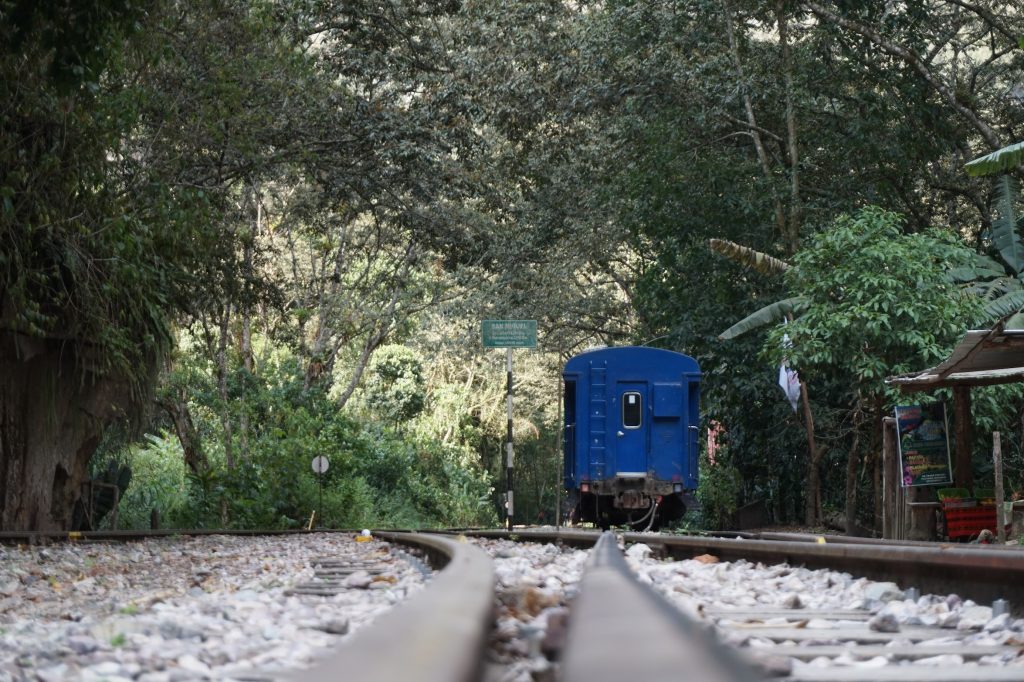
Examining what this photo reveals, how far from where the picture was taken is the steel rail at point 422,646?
1.99 m

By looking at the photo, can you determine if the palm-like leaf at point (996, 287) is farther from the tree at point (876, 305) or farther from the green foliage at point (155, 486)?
the green foliage at point (155, 486)

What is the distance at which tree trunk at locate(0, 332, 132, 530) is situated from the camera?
13586 mm

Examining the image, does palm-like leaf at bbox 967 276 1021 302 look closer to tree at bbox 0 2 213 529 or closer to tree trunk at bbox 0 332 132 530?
tree at bbox 0 2 213 529

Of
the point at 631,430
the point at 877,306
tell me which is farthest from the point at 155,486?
the point at 877,306

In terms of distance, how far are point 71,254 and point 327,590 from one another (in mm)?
6975

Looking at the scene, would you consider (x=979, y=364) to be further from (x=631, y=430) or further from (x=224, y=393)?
(x=224, y=393)

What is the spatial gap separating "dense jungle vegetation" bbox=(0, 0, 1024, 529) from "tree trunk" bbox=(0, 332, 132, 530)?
1.6 inches

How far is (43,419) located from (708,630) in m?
12.5

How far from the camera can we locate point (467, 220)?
2528 cm

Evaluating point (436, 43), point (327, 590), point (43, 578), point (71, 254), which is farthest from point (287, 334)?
point (327, 590)

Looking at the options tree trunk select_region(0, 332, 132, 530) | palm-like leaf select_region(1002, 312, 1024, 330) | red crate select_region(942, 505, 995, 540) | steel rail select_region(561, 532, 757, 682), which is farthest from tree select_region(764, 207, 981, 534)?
steel rail select_region(561, 532, 757, 682)

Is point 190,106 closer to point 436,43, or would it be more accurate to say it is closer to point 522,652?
point 436,43

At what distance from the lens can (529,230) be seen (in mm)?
26000

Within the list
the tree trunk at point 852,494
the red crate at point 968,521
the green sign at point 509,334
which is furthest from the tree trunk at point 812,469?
the green sign at point 509,334
